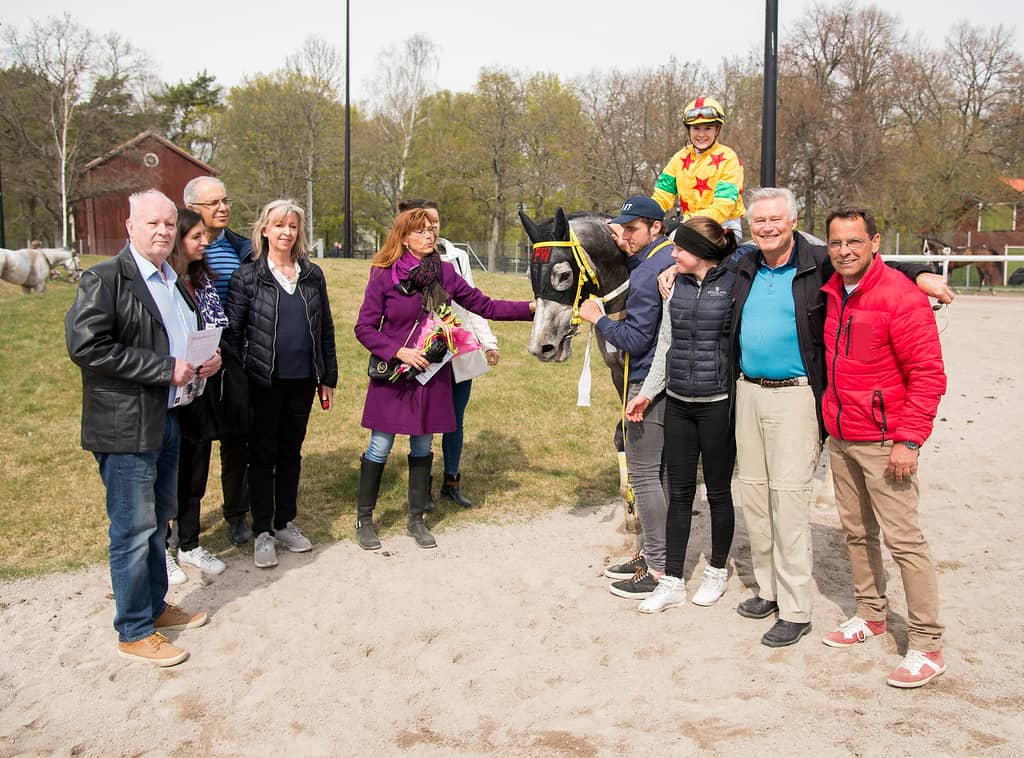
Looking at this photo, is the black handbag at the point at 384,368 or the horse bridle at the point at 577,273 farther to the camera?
the black handbag at the point at 384,368

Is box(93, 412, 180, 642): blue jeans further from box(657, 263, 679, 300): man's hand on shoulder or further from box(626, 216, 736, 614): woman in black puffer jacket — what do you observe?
box(657, 263, 679, 300): man's hand on shoulder

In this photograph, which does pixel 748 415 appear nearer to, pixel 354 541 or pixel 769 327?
pixel 769 327

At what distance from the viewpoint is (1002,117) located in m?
34.8

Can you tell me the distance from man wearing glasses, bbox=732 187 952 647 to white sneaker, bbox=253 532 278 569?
2.95 m

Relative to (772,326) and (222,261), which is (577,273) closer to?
(772,326)

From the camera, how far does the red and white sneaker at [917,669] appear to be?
3648 mm

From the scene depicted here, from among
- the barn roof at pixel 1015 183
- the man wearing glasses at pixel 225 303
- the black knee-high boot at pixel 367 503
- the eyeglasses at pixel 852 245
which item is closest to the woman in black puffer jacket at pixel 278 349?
the man wearing glasses at pixel 225 303

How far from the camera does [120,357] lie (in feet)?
12.2

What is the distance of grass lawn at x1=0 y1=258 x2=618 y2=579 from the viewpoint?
606 cm

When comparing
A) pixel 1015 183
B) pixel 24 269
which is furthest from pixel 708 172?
pixel 1015 183

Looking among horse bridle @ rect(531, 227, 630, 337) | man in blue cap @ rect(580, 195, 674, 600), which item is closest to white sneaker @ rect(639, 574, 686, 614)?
man in blue cap @ rect(580, 195, 674, 600)

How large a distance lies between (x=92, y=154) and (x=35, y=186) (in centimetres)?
361

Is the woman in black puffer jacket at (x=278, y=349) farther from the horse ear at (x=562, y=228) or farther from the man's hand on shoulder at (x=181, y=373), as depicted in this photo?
the horse ear at (x=562, y=228)

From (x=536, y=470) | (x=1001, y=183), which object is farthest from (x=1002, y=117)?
(x=536, y=470)
